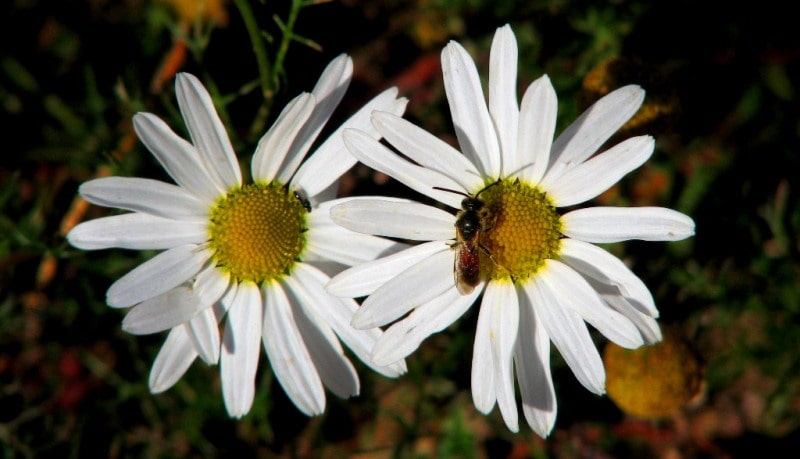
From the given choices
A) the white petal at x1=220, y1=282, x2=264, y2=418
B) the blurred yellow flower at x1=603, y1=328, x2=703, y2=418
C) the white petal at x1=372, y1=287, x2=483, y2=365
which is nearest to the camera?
the white petal at x1=372, y1=287, x2=483, y2=365

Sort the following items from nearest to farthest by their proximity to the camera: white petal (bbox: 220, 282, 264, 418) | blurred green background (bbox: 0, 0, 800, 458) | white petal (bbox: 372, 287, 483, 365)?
white petal (bbox: 372, 287, 483, 365) → white petal (bbox: 220, 282, 264, 418) → blurred green background (bbox: 0, 0, 800, 458)

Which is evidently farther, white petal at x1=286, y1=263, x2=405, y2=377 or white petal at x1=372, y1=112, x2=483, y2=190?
white petal at x1=286, y1=263, x2=405, y2=377

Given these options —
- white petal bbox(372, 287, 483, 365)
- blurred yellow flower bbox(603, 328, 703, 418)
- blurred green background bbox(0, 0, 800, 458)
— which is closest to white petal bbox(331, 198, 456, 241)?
white petal bbox(372, 287, 483, 365)

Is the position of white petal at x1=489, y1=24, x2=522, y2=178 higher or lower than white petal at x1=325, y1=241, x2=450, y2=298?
higher

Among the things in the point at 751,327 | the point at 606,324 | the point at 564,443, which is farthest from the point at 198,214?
the point at 751,327

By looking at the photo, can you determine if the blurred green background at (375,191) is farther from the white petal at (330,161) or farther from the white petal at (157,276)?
the white petal at (157,276)

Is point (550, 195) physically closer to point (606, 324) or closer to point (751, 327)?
point (606, 324)

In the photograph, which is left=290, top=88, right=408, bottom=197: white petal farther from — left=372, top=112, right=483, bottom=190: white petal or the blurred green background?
the blurred green background

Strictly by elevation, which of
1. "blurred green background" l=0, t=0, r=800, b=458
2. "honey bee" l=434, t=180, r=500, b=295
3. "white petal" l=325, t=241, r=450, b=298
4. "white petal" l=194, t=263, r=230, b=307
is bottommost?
"blurred green background" l=0, t=0, r=800, b=458
